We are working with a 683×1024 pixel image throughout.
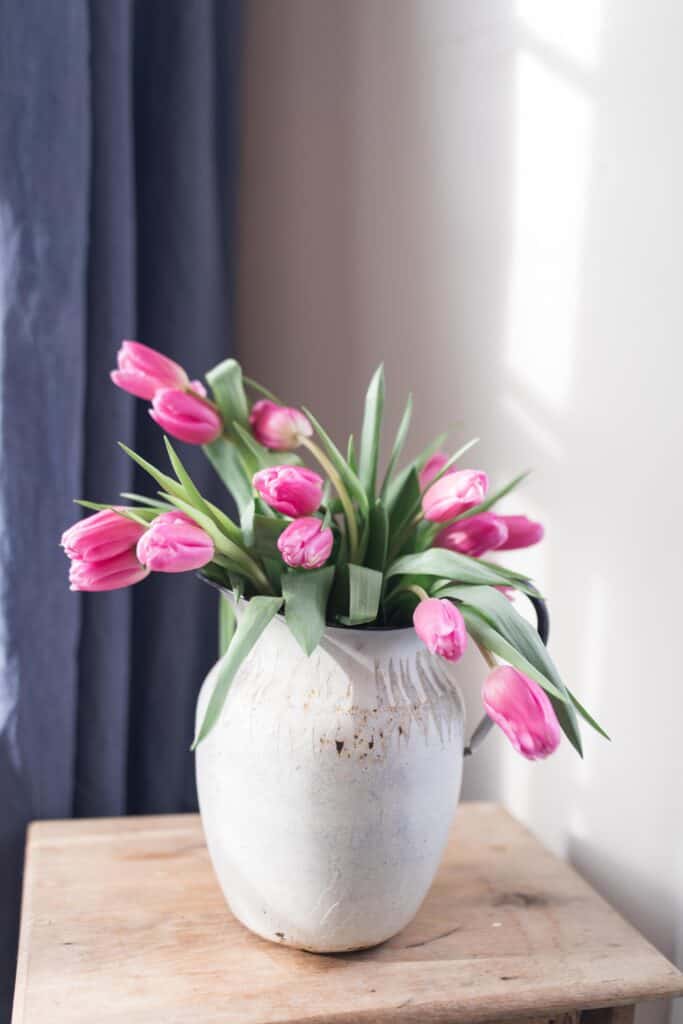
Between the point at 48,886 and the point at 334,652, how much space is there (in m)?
0.37

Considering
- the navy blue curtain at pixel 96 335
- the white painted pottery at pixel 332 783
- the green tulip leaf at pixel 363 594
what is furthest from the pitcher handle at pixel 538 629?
the navy blue curtain at pixel 96 335

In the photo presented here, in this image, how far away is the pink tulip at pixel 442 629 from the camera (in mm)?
621

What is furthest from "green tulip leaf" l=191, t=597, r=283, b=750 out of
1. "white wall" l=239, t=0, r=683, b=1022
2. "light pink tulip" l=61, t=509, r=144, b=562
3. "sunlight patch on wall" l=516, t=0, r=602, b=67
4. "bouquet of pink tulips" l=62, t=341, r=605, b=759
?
"sunlight patch on wall" l=516, t=0, r=602, b=67

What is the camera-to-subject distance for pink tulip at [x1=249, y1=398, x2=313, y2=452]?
2.69ft

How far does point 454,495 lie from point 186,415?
0.23m

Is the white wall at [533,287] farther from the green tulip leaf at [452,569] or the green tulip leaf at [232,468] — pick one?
the green tulip leaf at [232,468]

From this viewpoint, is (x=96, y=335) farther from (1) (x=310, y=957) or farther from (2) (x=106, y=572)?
(1) (x=310, y=957)

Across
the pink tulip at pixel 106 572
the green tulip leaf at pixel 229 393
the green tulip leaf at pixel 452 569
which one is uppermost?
the green tulip leaf at pixel 229 393

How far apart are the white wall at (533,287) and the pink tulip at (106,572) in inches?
17.5

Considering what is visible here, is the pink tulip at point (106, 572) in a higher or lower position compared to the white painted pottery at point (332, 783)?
higher

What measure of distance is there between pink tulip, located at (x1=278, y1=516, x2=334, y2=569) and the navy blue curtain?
0.44m

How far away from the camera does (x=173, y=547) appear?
25.4 inches

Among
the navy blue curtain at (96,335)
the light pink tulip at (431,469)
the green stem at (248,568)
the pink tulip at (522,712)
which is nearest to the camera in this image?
the pink tulip at (522,712)

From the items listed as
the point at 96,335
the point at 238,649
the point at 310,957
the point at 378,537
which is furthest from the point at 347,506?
the point at 96,335
